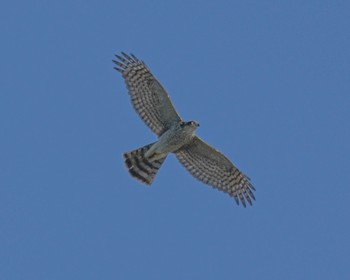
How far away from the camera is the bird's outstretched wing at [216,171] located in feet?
104

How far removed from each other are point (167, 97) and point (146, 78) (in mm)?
645

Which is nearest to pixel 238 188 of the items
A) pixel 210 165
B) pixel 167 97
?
pixel 210 165

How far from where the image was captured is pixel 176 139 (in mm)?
30953

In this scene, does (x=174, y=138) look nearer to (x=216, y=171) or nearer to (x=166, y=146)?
(x=166, y=146)

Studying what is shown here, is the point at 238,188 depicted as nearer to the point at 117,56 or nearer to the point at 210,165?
the point at 210,165

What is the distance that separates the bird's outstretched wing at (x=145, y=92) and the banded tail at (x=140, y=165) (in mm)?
713

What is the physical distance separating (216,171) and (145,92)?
2.66 meters

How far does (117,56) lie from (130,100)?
1047 millimetres

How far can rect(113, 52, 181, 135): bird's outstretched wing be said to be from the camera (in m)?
30.9

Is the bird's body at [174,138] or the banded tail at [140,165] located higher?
the bird's body at [174,138]

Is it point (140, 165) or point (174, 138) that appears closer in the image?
point (174, 138)

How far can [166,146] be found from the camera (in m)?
31.0

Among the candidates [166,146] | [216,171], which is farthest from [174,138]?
[216,171]

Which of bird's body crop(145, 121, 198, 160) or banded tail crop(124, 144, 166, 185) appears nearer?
bird's body crop(145, 121, 198, 160)
